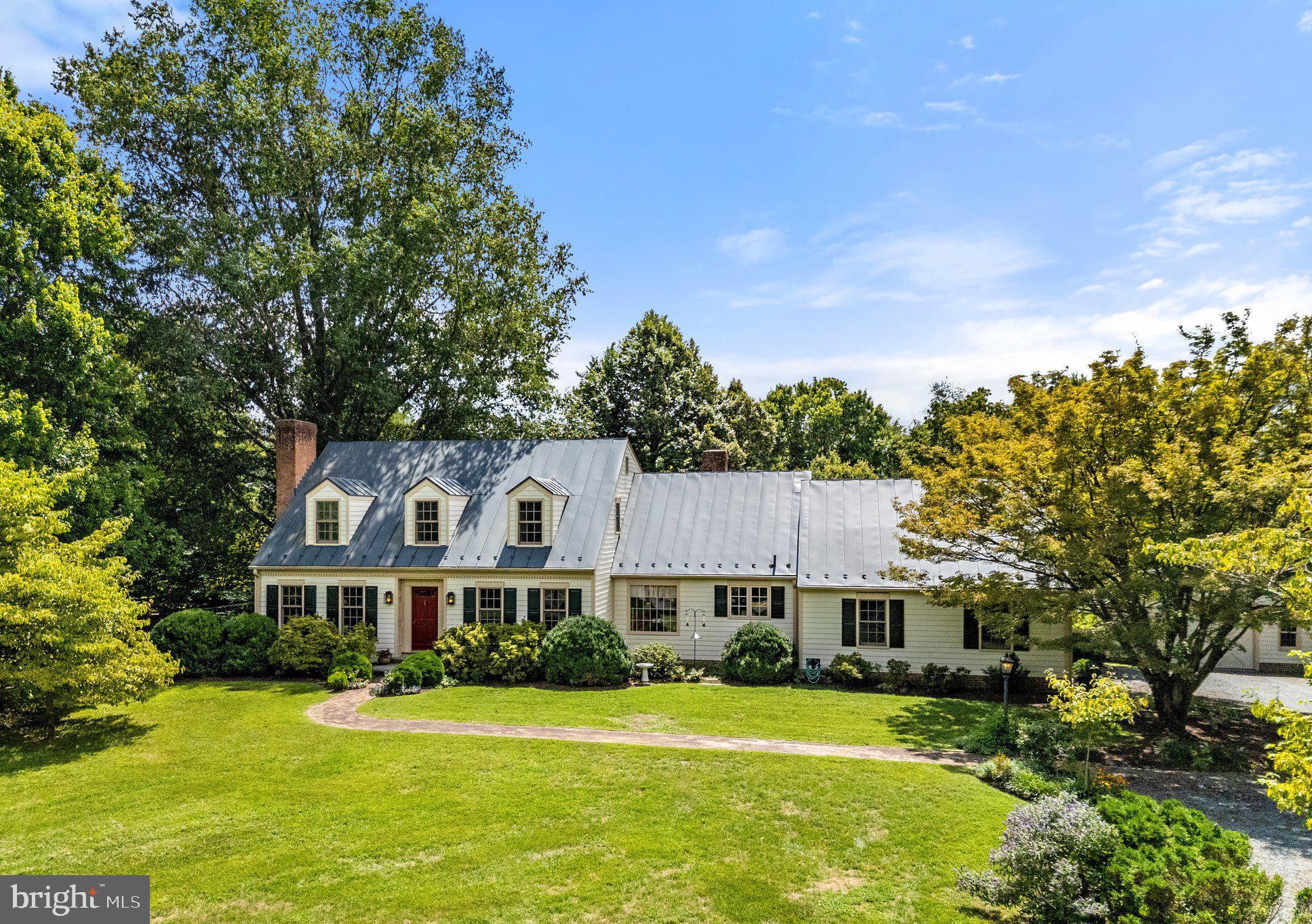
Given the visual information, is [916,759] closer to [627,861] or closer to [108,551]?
[627,861]

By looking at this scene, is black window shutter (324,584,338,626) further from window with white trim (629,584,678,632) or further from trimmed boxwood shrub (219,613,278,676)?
window with white trim (629,584,678,632)

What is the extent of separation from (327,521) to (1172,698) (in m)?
24.2

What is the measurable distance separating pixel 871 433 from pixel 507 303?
105ft

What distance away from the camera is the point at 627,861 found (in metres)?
9.53

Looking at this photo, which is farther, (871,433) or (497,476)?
(871,433)

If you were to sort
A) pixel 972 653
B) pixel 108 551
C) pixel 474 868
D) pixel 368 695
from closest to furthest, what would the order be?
pixel 474 868 < pixel 368 695 < pixel 972 653 < pixel 108 551

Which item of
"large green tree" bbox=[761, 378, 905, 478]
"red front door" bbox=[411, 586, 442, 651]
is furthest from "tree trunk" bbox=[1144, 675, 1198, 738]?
"large green tree" bbox=[761, 378, 905, 478]

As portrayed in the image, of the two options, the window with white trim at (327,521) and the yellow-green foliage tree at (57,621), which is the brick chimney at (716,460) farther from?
the yellow-green foliage tree at (57,621)

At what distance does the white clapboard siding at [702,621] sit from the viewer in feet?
73.0

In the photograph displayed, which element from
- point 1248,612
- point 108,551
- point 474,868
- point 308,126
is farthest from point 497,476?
point 1248,612

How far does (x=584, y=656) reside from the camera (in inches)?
781

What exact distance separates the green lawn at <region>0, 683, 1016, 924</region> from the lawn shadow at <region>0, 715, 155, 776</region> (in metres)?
0.08

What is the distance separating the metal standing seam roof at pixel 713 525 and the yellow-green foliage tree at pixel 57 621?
42.1 ft

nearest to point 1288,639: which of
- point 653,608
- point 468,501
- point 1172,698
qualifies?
point 1172,698
